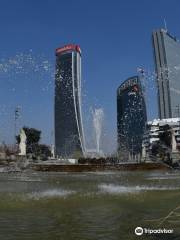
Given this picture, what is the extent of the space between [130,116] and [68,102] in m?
69.0

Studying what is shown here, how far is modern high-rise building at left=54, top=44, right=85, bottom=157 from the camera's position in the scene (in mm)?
102125

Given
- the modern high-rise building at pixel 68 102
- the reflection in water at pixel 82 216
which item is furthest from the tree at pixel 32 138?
the reflection in water at pixel 82 216

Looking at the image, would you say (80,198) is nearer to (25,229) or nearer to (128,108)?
(25,229)

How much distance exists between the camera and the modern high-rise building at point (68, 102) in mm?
102125

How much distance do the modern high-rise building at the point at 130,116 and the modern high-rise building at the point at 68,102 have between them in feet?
59.0

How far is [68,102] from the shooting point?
113 m

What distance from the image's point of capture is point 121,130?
170 m

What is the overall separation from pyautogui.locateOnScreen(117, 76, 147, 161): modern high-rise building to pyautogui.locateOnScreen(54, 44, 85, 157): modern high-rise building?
17974 mm

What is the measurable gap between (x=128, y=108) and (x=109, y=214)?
14195 centimetres

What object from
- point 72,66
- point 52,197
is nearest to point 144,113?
point 72,66
